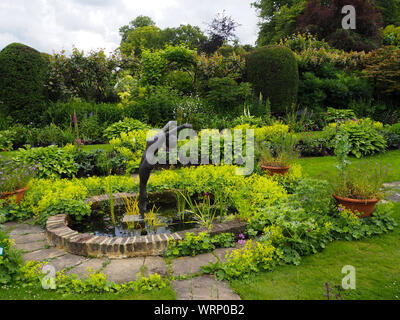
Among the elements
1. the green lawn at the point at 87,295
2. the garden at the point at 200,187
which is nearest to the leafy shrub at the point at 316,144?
the garden at the point at 200,187

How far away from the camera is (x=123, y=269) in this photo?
2.78 metres

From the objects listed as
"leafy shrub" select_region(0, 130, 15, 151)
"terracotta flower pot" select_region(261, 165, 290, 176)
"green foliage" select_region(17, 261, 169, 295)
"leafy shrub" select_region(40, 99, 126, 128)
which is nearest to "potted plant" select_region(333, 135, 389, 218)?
"terracotta flower pot" select_region(261, 165, 290, 176)

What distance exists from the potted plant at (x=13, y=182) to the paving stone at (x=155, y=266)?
8.16ft

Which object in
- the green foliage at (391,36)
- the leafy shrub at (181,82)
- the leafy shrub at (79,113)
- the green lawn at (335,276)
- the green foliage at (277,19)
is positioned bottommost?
the green lawn at (335,276)

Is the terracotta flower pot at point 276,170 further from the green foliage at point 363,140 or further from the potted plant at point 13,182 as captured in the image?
the potted plant at point 13,182

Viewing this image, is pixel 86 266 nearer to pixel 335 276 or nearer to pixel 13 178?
pixel 13 178

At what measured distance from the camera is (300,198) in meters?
3.82

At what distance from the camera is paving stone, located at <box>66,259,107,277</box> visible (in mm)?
2730

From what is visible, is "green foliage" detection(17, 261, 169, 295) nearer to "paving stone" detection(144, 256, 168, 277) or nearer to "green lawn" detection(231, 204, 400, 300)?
"paving stone" detection(144, 256, 168, 277)

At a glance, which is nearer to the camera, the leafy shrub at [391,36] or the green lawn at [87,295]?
the green lawn at [87,295]

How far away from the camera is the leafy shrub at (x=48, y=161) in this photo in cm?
538

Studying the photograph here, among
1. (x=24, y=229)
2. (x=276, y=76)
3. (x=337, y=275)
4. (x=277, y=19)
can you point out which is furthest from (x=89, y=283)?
(x=277, y=19)

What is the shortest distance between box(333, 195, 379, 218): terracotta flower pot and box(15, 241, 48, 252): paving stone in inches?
145
